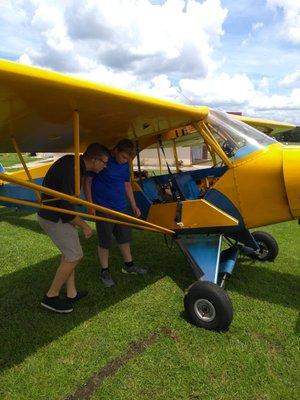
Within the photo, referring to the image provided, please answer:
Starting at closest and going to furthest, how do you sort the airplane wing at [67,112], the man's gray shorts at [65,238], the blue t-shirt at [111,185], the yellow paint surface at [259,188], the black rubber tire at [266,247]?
the airplane wing at [67,112]
the man's gray shorts at [65,238]
the yellow paint surface at [259,188]
the blue t-shirt at [111,185]
the black rubber tire at [266,247]

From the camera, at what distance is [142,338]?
12.2 feet

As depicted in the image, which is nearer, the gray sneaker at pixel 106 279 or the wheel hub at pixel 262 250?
the gray sneaker at pixel 106 279

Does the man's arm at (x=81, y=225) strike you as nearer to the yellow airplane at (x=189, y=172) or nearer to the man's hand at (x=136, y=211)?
the yellow airplane at (x=189, y=172)

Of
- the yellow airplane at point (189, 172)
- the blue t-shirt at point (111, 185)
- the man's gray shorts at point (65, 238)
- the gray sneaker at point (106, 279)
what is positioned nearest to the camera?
the yellow airplane at point (189, 172)

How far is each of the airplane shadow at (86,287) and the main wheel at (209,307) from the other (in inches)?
37.2

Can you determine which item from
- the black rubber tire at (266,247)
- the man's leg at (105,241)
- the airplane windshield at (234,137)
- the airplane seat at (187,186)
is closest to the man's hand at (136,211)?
the man's leg at (105,241)

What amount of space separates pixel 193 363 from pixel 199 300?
2.47 ft

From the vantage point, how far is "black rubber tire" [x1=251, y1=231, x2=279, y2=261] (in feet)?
19.3

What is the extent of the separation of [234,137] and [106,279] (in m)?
2.41

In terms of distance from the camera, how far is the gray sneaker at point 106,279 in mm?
4905

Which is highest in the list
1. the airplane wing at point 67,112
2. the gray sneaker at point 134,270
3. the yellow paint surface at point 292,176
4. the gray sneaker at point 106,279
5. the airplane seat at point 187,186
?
the airplane wing at point 67,112

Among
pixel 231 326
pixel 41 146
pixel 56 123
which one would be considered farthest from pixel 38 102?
pixel 231 326

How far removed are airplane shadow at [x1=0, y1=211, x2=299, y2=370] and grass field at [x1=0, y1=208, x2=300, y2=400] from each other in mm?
12

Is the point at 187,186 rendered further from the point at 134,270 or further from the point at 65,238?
the point at 65,238
